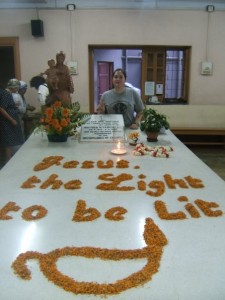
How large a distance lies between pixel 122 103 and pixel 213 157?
2.57m

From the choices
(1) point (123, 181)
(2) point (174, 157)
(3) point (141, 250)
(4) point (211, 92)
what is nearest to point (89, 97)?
(4) point (211, 92)

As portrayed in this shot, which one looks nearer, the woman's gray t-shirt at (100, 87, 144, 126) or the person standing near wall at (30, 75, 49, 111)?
the woman's gray t-shirt at (100, 87, 144, 126)

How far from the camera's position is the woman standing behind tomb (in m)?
3.19

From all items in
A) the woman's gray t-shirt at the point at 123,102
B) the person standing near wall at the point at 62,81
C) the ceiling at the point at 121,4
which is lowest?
the woman's gray t-shirt at the point at 123,102

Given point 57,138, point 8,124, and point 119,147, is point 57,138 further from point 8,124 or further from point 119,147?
point 8,124

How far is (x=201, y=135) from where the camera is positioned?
5.83 metres

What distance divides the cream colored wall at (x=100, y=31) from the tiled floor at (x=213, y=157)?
162 centimetres

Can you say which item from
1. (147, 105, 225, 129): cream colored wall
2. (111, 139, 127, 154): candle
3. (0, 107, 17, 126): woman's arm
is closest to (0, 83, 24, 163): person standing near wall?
(0, 107, 17, 126): woman's arm

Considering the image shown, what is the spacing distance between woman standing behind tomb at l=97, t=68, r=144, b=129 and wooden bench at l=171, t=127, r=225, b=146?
92.6 inches

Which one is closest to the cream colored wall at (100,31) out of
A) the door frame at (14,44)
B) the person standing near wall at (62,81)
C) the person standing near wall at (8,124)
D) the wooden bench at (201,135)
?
the door frame at (14,44)

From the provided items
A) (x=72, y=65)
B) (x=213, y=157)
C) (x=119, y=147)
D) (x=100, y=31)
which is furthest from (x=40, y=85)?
(x=213, y=157)

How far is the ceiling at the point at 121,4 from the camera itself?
5.36m

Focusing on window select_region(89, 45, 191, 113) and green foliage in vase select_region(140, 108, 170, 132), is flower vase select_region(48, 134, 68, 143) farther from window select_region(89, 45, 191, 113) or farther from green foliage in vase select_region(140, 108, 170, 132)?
window select_region(89, 45, 191, 113)

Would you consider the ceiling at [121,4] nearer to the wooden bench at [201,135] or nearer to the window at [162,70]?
the window at [162,70]
